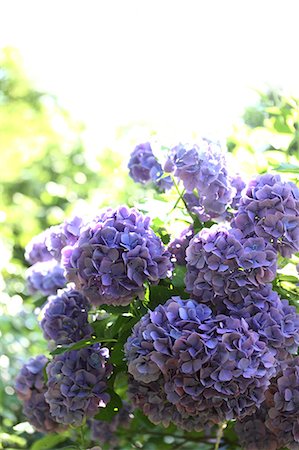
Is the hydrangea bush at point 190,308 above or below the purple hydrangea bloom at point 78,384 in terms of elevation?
above

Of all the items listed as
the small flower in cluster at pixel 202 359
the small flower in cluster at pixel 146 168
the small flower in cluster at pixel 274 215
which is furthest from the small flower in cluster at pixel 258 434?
the small flower in cluster at pixel 146 168

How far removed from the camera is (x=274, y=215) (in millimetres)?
887

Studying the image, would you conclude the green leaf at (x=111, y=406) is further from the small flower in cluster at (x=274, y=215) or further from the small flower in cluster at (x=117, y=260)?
the small flower in cluster at (x=274, y=215)

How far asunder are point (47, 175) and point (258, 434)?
1549 millimetres

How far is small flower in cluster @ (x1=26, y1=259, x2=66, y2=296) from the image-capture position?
119cm

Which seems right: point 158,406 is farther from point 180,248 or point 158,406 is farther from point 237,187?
point 237,187

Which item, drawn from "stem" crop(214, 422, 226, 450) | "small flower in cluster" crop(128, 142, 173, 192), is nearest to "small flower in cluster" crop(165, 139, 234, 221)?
"small flower in cluster" crop(128, 142, 173, 192)

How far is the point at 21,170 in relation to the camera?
249 centimetres

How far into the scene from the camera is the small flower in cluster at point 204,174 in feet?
3.11

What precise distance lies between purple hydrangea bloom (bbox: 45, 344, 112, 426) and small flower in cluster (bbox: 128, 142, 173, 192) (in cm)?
26

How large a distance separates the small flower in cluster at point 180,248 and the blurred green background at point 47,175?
0.10 metres

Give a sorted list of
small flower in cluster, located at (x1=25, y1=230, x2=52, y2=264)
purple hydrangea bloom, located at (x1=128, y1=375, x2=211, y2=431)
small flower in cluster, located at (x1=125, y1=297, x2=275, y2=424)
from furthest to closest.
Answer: small flower in cluster, located at (x1=25, y1=230, x2=52, y2=264) < purple hydrangea bloom, located at (x1=128, y1=375, x2=211, y2=431) < small flower in cluster, located at (x1=125, y1=297, x2=275, y2=424)

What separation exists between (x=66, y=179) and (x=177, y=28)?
836mm

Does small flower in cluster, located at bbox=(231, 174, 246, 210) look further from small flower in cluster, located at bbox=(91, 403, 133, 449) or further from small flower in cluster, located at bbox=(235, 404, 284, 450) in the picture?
small flower in cluster, located at bbox=(91, 403, 133, 449)
